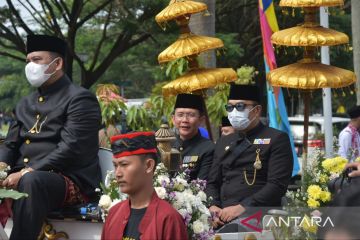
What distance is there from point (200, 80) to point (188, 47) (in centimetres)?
35

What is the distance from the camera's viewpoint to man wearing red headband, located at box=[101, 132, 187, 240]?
423cm

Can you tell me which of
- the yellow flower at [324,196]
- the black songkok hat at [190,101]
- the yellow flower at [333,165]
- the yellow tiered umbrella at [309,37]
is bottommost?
the yellow flower at [333,165]

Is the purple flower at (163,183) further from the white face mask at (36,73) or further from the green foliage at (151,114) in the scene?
the green foliage at (151,114)

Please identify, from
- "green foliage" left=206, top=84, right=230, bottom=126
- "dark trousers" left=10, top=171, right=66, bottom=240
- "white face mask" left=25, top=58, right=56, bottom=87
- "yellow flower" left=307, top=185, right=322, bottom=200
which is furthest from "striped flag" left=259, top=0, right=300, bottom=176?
"dark trousers" left=10, top=171, right=66, bottom=240

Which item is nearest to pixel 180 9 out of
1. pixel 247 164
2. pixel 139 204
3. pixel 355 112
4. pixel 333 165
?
pixel 247 164

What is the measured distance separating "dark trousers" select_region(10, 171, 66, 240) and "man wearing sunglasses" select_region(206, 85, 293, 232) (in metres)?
1.34

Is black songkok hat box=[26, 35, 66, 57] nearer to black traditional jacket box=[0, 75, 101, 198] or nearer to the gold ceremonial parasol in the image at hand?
black traditional jacket box=[0, 75, 101, 198]

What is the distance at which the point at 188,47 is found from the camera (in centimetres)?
766

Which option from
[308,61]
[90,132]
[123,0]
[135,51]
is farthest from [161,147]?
[135,51]

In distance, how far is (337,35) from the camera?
709 centimetres

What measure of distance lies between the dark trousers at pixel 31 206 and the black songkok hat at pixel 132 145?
1.50 metres

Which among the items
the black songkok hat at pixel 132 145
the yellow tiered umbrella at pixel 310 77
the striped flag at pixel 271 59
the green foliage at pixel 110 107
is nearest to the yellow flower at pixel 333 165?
the yellow tiered umbrella at pixel 310 77

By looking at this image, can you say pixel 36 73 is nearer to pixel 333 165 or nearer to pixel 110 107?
pixel 333 165

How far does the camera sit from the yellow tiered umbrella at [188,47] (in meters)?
7.63
